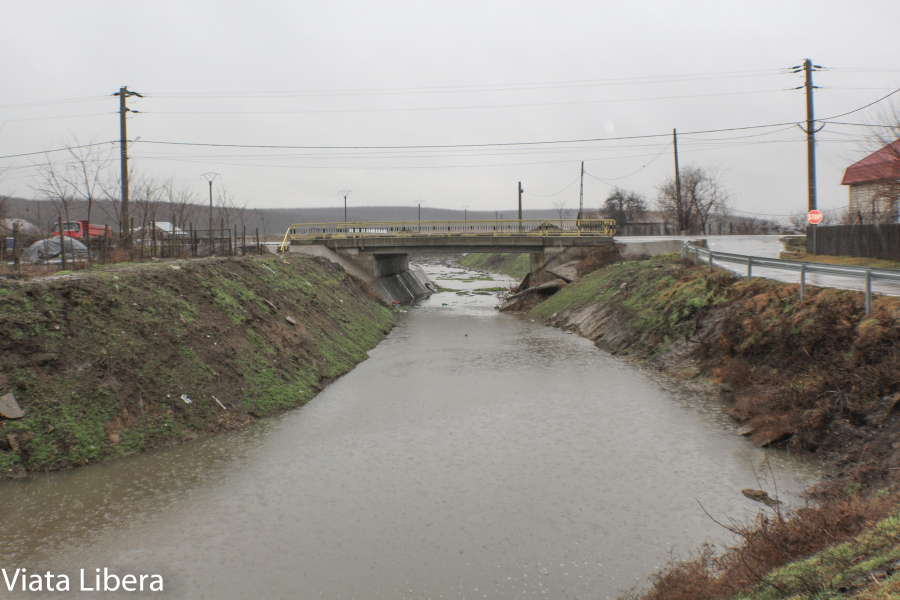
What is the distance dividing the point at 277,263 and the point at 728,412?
20.2m

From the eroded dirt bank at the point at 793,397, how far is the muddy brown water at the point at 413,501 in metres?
0.71

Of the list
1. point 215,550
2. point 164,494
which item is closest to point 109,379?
point 164,494

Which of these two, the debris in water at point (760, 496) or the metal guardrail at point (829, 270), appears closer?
the debris in water at point (760, 496)

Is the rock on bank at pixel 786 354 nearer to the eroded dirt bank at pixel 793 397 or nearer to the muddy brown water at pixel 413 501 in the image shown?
the eroded dirt bank at pixel 793 397

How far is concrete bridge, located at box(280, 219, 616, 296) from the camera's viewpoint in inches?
1497

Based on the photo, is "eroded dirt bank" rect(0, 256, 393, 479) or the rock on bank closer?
Result: the rock on bank

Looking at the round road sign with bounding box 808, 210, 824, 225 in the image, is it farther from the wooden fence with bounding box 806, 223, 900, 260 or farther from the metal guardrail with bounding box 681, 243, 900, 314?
the metal guardrail with bounding box 681, 243, 900, 314

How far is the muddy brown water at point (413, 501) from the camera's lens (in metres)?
7.19

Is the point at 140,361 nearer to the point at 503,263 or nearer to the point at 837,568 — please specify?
the point at 837,568

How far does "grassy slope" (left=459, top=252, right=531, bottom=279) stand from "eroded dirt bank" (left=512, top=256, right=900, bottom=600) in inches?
1857

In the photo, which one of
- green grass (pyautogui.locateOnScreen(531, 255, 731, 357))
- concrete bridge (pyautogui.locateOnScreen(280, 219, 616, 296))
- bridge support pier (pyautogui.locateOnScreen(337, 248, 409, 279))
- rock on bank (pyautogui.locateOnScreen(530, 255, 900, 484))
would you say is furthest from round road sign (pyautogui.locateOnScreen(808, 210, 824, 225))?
bridge support pier (pyautogui.locateOnScreen(337, 248, 409, 279))

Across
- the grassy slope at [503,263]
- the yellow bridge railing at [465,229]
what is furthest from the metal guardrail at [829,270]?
the grassy slope at [503,263]

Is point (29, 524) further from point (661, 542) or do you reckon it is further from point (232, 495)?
point (661, 542)

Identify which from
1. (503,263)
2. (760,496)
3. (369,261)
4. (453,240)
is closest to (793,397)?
(760,496)
